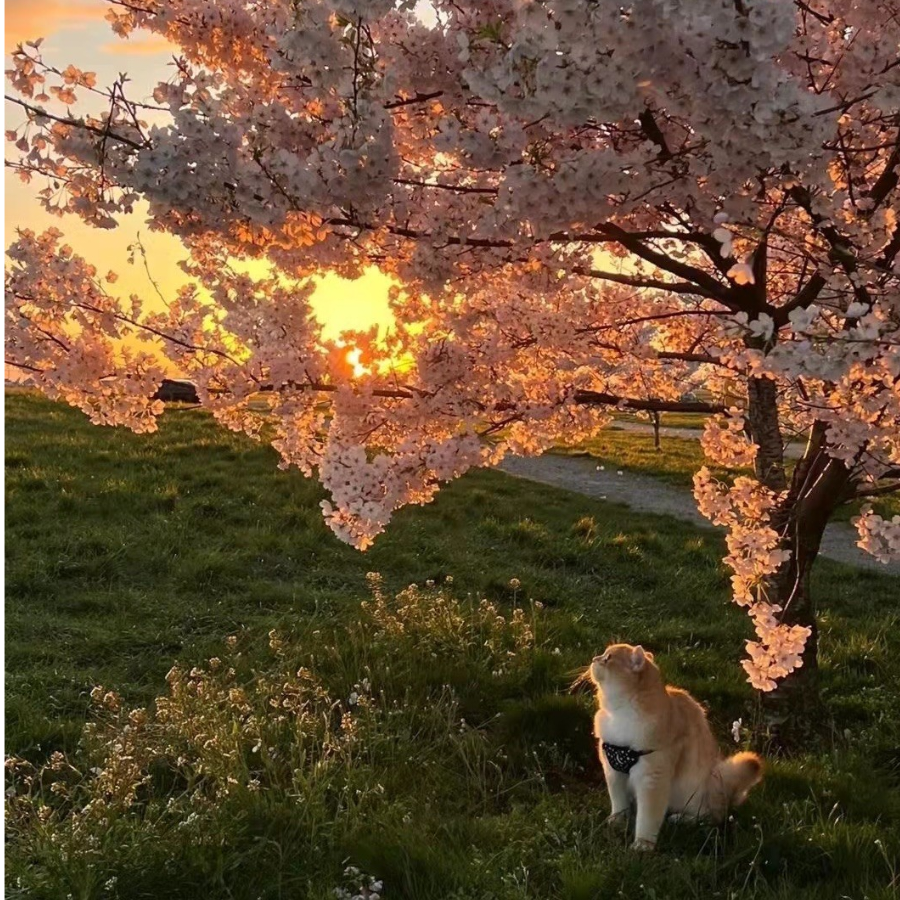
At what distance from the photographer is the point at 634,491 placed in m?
17.1

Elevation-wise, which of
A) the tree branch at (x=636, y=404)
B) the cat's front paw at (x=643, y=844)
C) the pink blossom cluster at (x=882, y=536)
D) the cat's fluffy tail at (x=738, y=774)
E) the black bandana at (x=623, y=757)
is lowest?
the cat's front paw at (x=643, y=844)

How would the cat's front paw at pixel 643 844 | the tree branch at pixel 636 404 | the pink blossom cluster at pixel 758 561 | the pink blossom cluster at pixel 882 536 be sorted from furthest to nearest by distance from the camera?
the tree branch at pixel 636 404 < the pink blossom cluster at pixel 758 561 < the pink blossom cluster at pixel 882 536 < the cat's front paw at pixel 643 844

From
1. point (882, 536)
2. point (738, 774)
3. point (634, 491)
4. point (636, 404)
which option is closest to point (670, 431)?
point (634, 491)

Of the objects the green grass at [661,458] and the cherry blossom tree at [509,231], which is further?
the green grass at [661,458]

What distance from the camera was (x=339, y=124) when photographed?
3977 mm

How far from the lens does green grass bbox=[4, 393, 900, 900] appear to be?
4211mm

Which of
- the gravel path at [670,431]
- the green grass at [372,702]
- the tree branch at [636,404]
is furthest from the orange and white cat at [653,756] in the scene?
the gravel path at [670,431]

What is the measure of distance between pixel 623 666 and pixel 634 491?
41.7 feet

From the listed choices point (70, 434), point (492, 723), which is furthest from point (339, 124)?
point (70, 434)

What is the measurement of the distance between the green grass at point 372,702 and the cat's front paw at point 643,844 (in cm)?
10

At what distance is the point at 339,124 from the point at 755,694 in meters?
5.02

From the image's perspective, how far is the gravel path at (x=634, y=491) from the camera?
42.1 ft

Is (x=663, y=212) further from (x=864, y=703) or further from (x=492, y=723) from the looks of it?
(x=864, y=703)

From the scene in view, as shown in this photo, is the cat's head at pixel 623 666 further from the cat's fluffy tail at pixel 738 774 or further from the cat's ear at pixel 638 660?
the cat's fluffy tail at pixel 738 774
